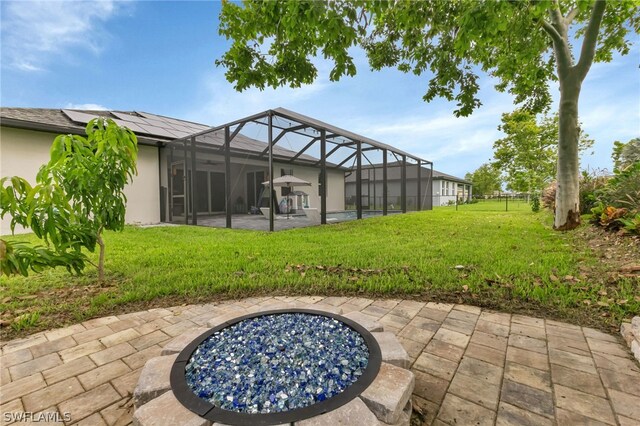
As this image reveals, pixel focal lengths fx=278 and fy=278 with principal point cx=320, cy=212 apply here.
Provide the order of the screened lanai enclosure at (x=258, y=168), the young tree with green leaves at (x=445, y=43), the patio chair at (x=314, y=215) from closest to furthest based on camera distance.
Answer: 1. the young tree with green leaves at (x=445, y=43)
2. the screened lanai enclosure at (x=258, y=168)
3. the patio chair at (x=314, y=215)

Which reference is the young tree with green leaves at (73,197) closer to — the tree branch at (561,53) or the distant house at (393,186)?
the tree branch at (561,53)

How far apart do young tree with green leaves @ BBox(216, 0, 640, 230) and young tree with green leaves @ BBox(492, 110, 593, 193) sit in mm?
12212

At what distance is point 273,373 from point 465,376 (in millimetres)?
1070

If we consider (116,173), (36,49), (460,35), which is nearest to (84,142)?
(116,173)

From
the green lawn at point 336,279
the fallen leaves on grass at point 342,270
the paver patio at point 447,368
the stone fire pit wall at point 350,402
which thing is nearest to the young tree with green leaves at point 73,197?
the green lawn at point 336,279

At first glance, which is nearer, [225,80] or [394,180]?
[225,80]

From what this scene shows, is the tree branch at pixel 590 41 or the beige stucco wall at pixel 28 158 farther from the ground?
the tree branch at pixel 590 41

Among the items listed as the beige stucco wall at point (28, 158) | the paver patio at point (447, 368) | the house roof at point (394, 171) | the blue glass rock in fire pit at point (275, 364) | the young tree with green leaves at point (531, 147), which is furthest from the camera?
the young tree with green leaves at point (531, 147)

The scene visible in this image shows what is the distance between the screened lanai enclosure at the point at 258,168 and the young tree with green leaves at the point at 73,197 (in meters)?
3.96

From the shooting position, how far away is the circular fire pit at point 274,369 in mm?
Answer: 1011

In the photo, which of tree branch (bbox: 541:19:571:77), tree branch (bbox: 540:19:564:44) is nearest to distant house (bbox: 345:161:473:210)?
tree branch (bbox: 541:19:571:77)

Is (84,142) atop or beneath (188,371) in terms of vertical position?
atop

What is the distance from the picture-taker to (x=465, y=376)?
1527 millimetres

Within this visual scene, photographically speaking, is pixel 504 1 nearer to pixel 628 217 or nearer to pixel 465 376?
pixel 465 376
